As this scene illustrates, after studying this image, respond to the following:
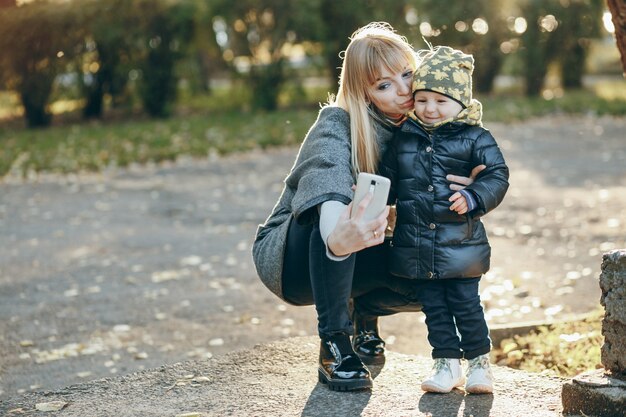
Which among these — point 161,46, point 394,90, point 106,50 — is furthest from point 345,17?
point 394,90

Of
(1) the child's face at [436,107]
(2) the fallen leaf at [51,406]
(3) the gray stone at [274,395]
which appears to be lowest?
(3) the gray stone at [274,395]

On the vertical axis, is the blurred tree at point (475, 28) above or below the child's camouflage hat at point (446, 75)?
below

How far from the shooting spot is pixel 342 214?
11.2 ft

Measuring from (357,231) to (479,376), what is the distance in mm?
716

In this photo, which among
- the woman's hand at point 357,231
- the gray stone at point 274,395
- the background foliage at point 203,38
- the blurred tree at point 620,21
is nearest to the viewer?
the woman's hand at point 357,231

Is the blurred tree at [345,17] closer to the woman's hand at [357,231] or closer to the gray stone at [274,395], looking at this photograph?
the gray stone at [274,395]

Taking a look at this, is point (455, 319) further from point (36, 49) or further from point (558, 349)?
point (36, 49)

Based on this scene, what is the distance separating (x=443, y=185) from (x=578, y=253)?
359 centimetres

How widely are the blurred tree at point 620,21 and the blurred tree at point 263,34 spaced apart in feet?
39.0

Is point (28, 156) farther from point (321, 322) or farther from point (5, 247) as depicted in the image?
point (321, 322)

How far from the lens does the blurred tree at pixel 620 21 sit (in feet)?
13.8

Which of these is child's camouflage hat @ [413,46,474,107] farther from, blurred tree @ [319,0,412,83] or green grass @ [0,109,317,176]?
blurred tree @ [319,0,412,83]

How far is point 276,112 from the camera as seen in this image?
16.5 meters

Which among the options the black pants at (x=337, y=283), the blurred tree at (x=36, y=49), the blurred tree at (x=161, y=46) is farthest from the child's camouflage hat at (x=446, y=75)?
the blurred tree at (x=161, y=46)
